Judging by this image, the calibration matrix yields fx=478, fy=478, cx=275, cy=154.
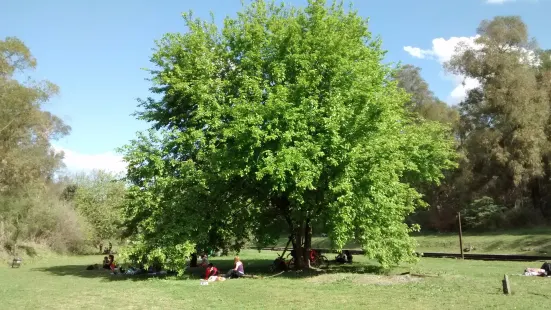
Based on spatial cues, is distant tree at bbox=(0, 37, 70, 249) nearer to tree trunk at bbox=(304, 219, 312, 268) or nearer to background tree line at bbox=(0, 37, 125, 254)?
background tree line at bbox=(0, 37, 125, 254)

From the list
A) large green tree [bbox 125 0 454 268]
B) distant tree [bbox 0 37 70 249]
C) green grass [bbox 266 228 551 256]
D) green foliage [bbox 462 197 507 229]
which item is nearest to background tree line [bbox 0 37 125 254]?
distant tree [bbox 0 37 70 249]

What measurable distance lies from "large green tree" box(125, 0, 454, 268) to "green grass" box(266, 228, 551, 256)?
1473 centimetres

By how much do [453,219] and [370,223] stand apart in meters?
35.7

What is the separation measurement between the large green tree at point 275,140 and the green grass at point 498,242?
1473 cm

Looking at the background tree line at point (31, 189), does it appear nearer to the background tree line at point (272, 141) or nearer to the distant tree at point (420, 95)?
the background tree line at point (272, 141)

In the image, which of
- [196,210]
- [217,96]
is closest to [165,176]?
[196,210]

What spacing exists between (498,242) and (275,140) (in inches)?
1051

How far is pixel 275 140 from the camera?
20938mm

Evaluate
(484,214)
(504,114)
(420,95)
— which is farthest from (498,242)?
(420,95)

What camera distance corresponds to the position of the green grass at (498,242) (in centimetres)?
3566

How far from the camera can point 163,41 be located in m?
26.6

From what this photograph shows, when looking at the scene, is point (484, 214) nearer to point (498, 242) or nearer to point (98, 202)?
point (498, 242)

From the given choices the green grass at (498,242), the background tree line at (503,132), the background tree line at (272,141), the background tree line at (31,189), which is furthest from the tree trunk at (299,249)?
the background tree line at (503,132)

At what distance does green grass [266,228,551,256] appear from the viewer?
35.7 meters
